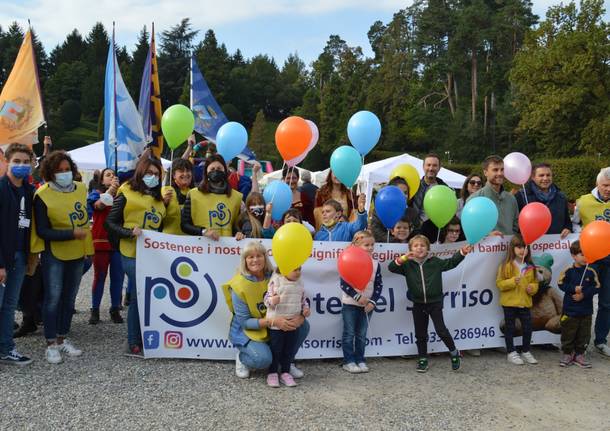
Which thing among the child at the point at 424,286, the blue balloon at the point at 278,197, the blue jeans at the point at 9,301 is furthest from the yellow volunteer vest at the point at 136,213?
the child at the point at 424,286

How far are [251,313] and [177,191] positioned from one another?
5.82 feet

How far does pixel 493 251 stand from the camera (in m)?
5.84

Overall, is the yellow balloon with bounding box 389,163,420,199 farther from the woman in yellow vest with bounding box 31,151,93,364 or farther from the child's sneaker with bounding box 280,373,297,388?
the woman in yellow vest with bounding box 31,151,93,364

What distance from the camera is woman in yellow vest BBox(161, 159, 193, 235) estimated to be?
539 cm

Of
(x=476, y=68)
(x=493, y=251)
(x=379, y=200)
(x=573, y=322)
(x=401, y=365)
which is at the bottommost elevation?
(x=401, y=365)

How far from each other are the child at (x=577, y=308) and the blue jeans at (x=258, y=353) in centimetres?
265

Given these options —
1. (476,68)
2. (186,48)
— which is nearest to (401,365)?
(476,68)

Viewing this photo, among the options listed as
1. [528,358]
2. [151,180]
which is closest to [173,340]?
[151,180]

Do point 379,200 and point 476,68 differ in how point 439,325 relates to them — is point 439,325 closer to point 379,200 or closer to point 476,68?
point 379,200

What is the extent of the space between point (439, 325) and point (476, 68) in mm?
56833

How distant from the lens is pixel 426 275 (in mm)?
5230

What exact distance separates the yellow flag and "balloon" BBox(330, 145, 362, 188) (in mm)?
4600

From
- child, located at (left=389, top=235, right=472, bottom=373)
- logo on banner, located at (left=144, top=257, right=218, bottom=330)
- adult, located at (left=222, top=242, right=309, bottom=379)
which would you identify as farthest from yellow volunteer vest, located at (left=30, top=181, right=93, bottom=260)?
child, located at (left=389, top=235, right=472, bottom=373)

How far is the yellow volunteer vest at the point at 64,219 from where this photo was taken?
16.2 feet
